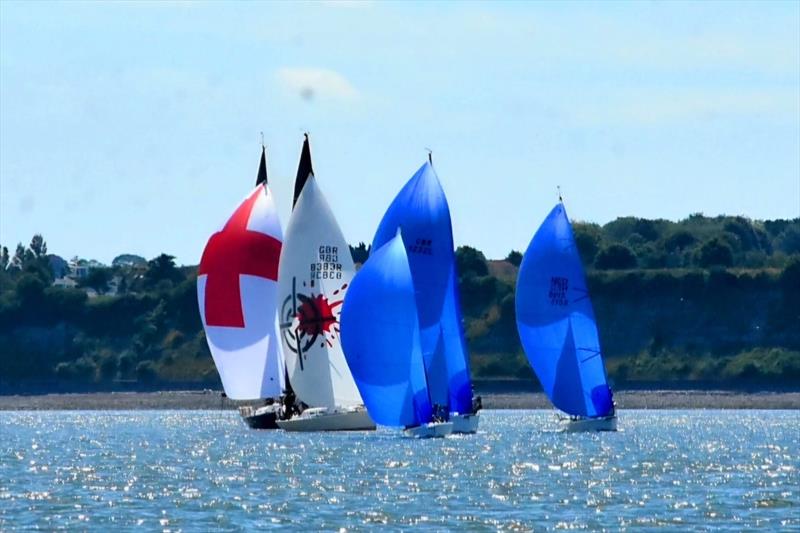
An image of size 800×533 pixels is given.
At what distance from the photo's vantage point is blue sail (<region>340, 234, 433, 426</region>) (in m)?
65.9

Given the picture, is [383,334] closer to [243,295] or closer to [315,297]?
[315,297]

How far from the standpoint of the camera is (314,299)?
75625 mm

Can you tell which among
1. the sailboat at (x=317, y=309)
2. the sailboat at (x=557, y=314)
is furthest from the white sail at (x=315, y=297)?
the sailboat at (x=557, y=314)

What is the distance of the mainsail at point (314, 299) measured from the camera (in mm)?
75312

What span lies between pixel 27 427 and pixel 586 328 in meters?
36.4

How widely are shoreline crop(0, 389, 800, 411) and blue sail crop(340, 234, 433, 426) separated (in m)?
66.2

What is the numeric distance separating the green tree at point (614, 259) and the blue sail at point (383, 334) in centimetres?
11121

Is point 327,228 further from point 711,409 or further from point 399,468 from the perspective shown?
point 711,409

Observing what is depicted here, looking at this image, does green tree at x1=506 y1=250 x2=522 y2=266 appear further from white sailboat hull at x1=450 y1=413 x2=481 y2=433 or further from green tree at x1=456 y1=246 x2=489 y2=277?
white sailboat hull at x1=450 y1=413 x2=481 y2=433

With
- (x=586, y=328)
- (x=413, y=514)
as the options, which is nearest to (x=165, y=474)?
(x=413, y=514)

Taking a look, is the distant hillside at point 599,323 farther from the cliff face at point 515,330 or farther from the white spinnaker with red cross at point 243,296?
the white spinnaker with red cross at point 243,296

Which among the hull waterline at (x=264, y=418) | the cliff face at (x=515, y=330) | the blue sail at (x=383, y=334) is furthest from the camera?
the cliff face at (x=515, y=330)

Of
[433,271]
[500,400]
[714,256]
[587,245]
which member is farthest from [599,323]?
[433,271]

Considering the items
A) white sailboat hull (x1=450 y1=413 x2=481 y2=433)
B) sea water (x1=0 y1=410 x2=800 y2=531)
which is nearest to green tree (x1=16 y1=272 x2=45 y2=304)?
sea water (x1=0 y1=410 x2=800 y2=531)
